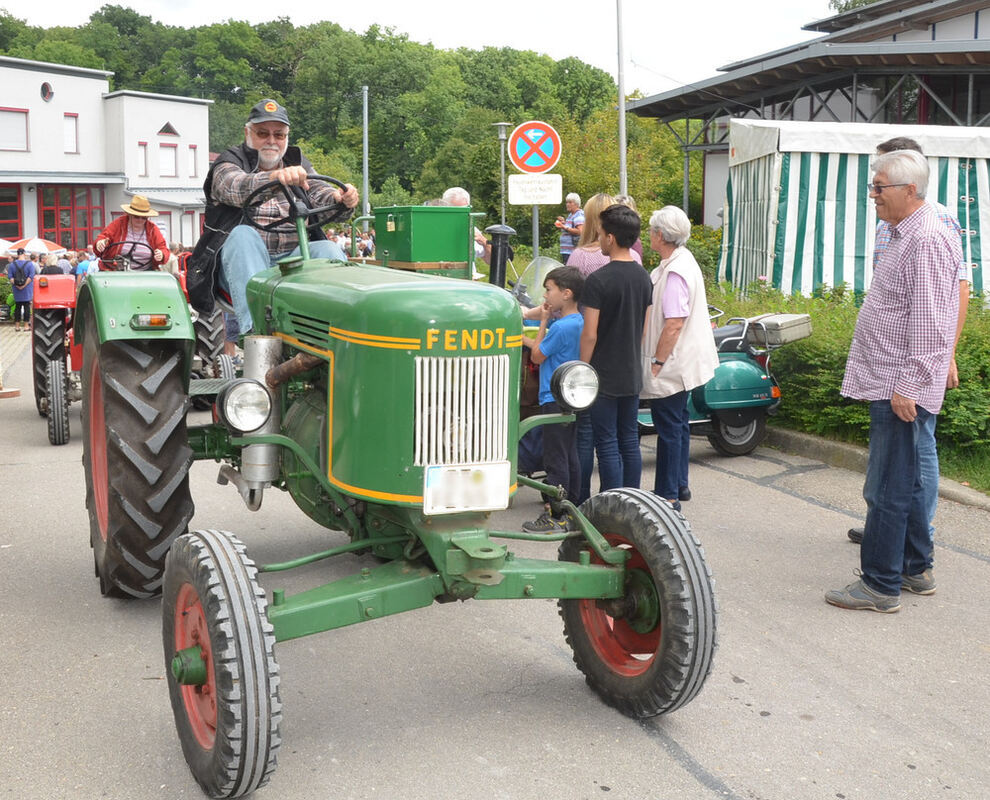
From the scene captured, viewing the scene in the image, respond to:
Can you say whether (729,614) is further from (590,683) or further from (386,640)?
(386,640)

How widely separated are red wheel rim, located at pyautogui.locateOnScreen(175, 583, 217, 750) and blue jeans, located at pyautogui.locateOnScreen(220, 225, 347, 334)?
2100 millimetres

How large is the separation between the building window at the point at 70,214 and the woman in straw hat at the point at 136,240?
1487 inches

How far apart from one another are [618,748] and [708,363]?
341 centimetres

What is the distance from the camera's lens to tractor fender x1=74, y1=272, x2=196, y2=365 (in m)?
4.90

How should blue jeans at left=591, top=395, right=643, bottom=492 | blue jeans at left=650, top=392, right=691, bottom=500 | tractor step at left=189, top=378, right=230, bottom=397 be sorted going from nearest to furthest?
1. tractor step at left=189, top=378, right=230, bottom=397
2. blue jeans at left=591, top=395, right=643, bottom=492
3. blue jeans at left=650, top=392, right=691, bottom=500

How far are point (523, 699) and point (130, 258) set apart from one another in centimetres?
743

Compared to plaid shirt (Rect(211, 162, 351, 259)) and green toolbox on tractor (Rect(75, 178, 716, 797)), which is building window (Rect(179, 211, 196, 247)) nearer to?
plaid shirt (Rect(211, 162, 351, 259))

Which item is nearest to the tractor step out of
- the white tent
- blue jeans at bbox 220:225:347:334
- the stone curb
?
blue jeans at bbox 220:225:347:334

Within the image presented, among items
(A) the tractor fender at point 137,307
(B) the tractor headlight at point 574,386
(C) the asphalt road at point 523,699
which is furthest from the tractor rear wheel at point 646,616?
(A) the tractor fender at point 137,307

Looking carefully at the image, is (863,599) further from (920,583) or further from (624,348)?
(624,348)

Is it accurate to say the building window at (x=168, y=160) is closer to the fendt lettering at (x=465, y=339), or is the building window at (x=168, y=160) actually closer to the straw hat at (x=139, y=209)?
the straw hat at (x=139, y=209)

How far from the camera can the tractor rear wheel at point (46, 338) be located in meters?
9.78

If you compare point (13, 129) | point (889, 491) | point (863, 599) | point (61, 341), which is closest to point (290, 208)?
point (889, 491)

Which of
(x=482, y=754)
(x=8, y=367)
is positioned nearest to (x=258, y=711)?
(x=482, y=754)
